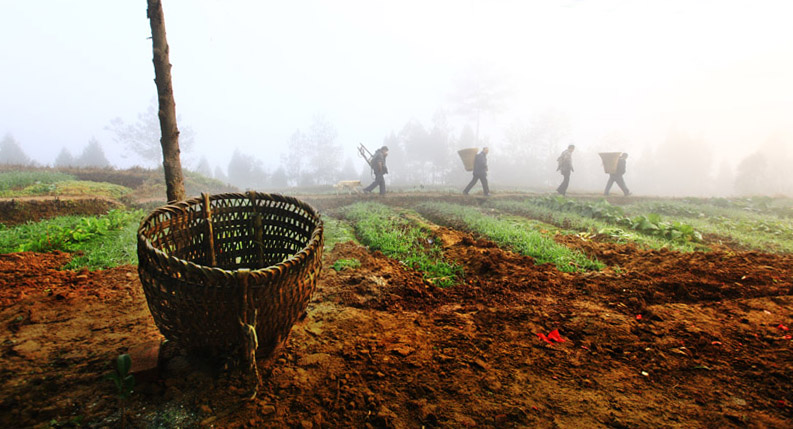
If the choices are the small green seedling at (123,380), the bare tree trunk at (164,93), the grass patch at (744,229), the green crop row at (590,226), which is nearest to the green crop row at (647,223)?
the green crop row at (590,226)

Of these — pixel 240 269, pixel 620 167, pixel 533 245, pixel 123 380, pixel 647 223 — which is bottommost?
pixel 123 380

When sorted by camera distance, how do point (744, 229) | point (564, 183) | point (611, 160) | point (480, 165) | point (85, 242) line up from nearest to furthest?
point (85, 242) → point (744, 229) → point (480, 165) → point (611, 160) → point (564, 183)

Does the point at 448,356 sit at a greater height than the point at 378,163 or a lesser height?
lesser

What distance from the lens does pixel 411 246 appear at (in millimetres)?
5520

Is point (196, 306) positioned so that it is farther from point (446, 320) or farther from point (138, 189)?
point (138, 189)

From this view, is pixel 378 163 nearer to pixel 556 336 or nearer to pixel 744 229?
pixel 744 229

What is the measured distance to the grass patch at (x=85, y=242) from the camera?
4.30 m

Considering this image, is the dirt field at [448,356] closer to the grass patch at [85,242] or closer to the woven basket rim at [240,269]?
the grass patch at [85,242]

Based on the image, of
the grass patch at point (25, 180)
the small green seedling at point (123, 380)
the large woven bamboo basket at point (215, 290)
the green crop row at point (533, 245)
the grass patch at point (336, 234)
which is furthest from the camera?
the grass patch at point (25, 180)

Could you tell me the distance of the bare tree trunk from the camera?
136 inches

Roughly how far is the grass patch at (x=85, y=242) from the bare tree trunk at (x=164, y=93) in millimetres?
1541

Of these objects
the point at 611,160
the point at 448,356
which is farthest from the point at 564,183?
the point at 448,356

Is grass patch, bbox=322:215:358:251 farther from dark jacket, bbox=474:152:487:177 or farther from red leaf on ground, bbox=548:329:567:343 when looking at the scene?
dark jacket, bbox=474:152:487:177

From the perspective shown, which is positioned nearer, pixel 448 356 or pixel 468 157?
pixel 448 356
